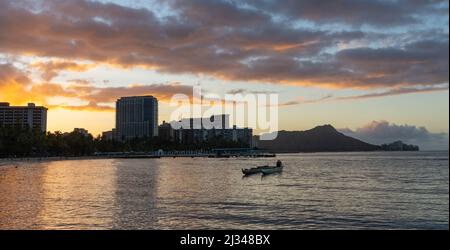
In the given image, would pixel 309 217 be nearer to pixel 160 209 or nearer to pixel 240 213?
pixel 240 213

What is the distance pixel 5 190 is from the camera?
59875 millimetres

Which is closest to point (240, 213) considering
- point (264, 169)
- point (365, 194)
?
Answer: point (365, 194)
